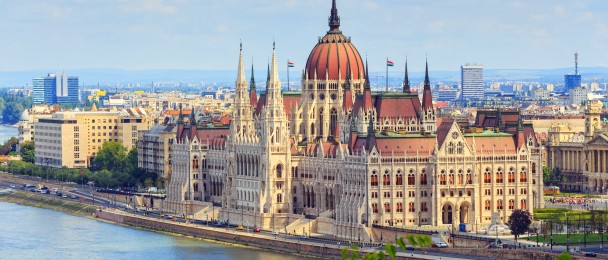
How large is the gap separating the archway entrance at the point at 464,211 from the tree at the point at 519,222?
868 centimetres

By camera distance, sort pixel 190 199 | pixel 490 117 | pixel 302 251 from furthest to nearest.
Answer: pixel 190 199
pixel 490 117
pixel 302 251

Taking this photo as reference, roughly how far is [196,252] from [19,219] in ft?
122

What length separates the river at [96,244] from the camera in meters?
135

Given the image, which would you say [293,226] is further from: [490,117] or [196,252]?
[490,117]

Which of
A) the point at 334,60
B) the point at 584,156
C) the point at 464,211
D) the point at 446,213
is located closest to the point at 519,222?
the point at 446,213

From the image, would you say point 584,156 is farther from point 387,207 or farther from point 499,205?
point 387,207

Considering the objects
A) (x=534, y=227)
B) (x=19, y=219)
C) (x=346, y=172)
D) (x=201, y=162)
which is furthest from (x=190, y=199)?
(x=534, y=227)

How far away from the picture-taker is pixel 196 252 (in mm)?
137250

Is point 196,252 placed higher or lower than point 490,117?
lower

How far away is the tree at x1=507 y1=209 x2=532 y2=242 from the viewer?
5113 inches

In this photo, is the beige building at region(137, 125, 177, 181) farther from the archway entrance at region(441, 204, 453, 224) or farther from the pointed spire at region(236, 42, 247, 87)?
the archway entrance at region(441, 204, 453, 224)

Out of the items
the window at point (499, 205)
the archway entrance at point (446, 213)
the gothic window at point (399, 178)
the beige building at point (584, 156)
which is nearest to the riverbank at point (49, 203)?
the gothic window at point (399, 178)

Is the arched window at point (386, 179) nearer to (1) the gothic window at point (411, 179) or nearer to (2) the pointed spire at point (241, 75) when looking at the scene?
(1) the gothic window at point (411, 179)

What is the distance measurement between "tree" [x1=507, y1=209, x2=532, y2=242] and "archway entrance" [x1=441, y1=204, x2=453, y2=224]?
8.57 m
